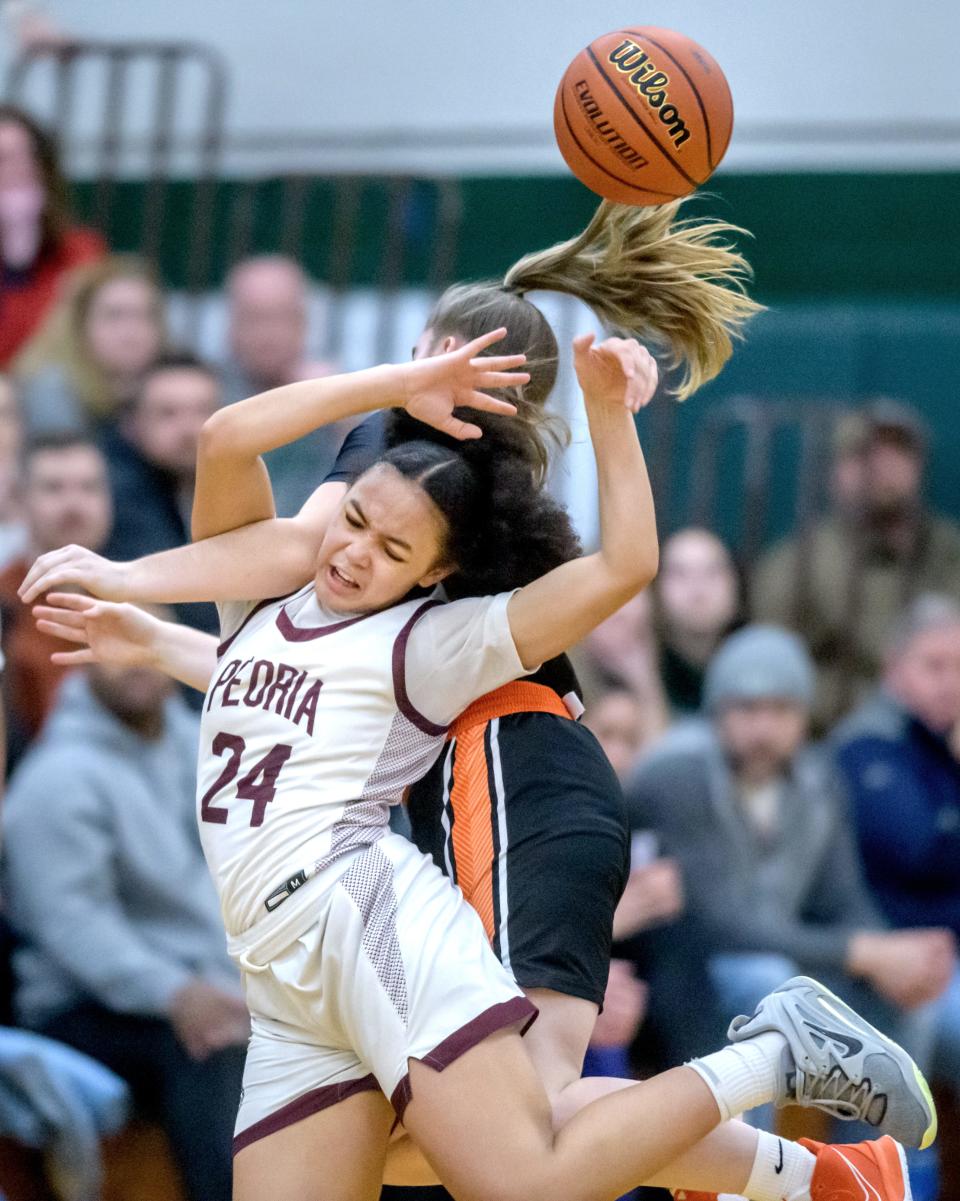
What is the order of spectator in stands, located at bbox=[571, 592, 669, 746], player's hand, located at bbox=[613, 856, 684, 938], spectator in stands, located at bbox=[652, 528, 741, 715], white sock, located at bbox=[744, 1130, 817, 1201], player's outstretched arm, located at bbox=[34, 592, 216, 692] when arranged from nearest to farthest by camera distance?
1. white sock, located at bbox=[744, 1130, 817, 1201]
2. player's outstretched arm, located at bbox=[34, 592, 216, 692]
3. player's hand, located at bbox=[613, 856, 684, 938]
4. spectator in stands, located at bbox=[571, 592, 669, 746]
5. spectator in stands, located at bbox=[652, 528, 741, 715]

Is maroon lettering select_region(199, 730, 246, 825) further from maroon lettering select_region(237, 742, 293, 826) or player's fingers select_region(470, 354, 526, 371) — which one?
player's fingers select_region(470, 354, 526, 371)

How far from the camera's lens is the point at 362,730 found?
3.57 meters

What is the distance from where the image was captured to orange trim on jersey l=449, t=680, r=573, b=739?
369 cm

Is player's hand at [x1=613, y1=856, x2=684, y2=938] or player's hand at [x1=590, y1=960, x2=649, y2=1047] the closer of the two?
player's hand at [x1=590, y1=960, x2=649, y2=1047]

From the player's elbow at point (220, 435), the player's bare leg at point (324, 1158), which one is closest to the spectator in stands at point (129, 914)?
the player's bare leg at point (324, 1158)

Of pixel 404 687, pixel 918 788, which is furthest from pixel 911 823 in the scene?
pixel 404 687

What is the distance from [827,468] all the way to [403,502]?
4941mm

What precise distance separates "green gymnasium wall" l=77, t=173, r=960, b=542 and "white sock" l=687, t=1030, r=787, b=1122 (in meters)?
4.92

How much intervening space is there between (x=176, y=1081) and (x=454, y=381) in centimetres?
260

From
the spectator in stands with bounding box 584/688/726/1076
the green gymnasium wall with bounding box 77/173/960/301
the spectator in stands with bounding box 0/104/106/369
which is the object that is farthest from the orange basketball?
the green gymnasium wall with bounding box 77/173/960/301

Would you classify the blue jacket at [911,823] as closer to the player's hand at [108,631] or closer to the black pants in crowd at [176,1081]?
the black pants in crowd at [176,1081]

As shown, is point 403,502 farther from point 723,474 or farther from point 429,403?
point 723,474

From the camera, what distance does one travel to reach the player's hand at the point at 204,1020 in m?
5.31

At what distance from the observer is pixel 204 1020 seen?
531 cm
